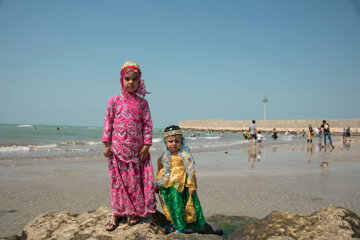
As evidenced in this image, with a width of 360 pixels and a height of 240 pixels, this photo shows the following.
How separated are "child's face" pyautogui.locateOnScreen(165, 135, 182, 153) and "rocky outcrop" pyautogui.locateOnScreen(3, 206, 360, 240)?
0.79 metres

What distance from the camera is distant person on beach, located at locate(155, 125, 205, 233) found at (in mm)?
2822

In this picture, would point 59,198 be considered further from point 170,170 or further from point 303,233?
point 303,233

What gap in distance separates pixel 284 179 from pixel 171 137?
4565 millimetres

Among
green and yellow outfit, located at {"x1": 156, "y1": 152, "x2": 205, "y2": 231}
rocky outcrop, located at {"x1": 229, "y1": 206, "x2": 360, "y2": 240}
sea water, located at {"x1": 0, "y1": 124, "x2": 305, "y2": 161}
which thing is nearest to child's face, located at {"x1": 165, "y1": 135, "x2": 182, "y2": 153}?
green and yellow outfit, located at {"x1": 156, "y1": 152, "x2": 205, "y2": 231}

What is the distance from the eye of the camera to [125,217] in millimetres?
2891

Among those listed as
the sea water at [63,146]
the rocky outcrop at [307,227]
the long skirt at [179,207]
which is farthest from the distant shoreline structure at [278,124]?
the long skirt at [179,207]

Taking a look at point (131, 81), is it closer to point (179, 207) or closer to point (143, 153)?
point (143, 153)

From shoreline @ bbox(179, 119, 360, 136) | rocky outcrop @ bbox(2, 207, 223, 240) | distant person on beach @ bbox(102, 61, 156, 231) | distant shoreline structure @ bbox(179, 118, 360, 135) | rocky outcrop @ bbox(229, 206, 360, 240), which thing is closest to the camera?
rocky outcrop @ bbox(229, 206, 360, 240)

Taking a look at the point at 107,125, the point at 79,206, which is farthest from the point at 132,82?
the point at 79,206

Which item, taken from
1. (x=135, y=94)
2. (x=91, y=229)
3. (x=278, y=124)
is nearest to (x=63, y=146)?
(x=91, y=229)

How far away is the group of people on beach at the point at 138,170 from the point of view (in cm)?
279

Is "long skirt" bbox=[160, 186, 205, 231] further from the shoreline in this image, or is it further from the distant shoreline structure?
the distant shoreline structure

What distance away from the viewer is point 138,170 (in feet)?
9.32

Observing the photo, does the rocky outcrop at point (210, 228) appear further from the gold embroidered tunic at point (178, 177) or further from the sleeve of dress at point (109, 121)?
the sleeve of dress at point (109, 121)
